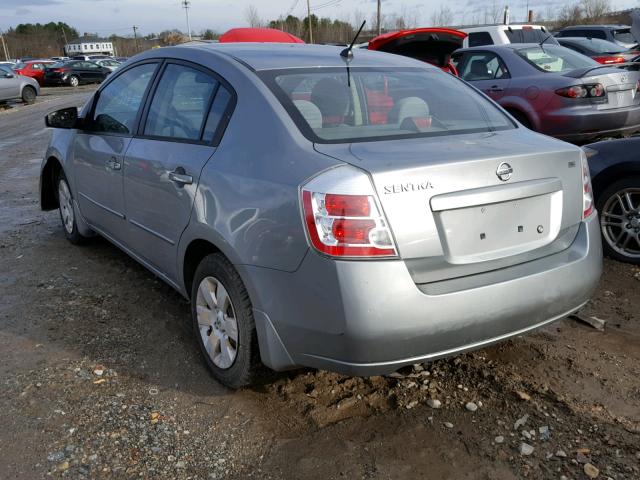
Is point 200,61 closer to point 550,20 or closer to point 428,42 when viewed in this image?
→ point 428,42

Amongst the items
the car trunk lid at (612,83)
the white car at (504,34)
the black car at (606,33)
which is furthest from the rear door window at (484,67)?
the black car at (606,33)

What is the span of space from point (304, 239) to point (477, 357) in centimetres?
147

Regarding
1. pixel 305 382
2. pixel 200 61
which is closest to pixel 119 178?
pixel 200 61

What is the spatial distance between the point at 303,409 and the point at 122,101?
258 centimetres

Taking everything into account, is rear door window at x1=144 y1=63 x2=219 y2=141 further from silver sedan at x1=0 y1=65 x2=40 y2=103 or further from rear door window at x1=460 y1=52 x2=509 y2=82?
silver sedan at x1=0 y1=65 x2=40 y2=103

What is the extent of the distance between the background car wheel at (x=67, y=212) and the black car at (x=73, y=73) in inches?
1293

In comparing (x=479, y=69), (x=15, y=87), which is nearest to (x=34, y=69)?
(x=15, y=87)

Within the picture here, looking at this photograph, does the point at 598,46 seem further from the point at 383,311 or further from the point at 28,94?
the point at 28,94

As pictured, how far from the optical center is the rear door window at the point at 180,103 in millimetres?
3221

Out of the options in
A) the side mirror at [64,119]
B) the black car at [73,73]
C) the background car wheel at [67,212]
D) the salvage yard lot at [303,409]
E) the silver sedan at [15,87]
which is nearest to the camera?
the salvage yard lot at [303,409]

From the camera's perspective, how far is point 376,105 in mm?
3080

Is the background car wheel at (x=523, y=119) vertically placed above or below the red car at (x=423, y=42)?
below

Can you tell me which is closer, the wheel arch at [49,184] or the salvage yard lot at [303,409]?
the salvage yard lot at [303,409]

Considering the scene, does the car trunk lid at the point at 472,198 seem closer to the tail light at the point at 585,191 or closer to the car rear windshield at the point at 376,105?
the tail light at the point at 585,191
